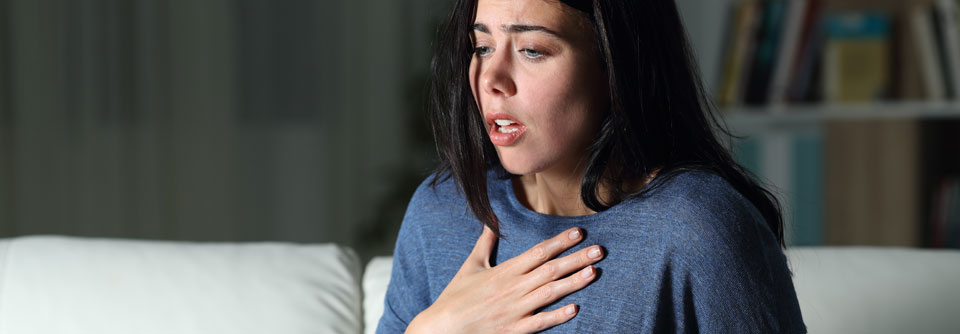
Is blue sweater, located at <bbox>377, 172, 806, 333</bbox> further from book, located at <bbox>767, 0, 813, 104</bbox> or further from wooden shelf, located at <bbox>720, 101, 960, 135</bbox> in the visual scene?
book, located at <bbox>767, 0, 813, 104</bbox>

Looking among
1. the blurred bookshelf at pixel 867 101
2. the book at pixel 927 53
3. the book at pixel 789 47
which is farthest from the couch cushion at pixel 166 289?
the book at pixel 927 53

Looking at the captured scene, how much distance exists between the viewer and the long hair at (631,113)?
85cm

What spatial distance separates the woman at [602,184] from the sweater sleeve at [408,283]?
126 millimetres

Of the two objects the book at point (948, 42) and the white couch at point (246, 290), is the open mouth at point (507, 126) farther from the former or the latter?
the book at point (948, 42)

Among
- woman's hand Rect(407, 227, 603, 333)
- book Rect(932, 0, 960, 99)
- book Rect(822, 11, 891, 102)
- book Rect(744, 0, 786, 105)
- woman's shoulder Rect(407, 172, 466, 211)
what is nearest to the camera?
woman's hand Rect(407, 227, 603, 333)

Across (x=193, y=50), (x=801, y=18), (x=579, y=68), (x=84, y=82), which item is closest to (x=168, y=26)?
(x=193, y=50)

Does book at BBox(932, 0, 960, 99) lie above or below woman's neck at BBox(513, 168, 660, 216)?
above

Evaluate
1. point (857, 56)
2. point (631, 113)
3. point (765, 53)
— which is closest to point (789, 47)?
point (765, 53)

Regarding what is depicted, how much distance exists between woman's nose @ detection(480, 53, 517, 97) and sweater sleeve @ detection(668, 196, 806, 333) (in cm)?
23

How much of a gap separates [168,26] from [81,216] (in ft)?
2.24

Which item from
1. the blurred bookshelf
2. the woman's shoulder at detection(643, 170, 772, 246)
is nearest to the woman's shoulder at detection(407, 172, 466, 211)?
the woman's shoulder at detection(643, 170, 772, 246)

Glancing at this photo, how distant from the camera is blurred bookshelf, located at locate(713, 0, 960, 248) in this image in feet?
6.96

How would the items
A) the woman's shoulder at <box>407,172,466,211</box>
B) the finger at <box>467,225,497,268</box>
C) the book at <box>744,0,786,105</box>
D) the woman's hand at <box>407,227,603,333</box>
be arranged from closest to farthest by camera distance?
the woman's hand at <box>407,227,603,333</box> → the finger at <box>467,225,497,268</box> → the woman's shoulder at <box>407,172,466,211</box> → the book at <box>744,0,786,105</box>

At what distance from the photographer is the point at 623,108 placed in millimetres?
859
